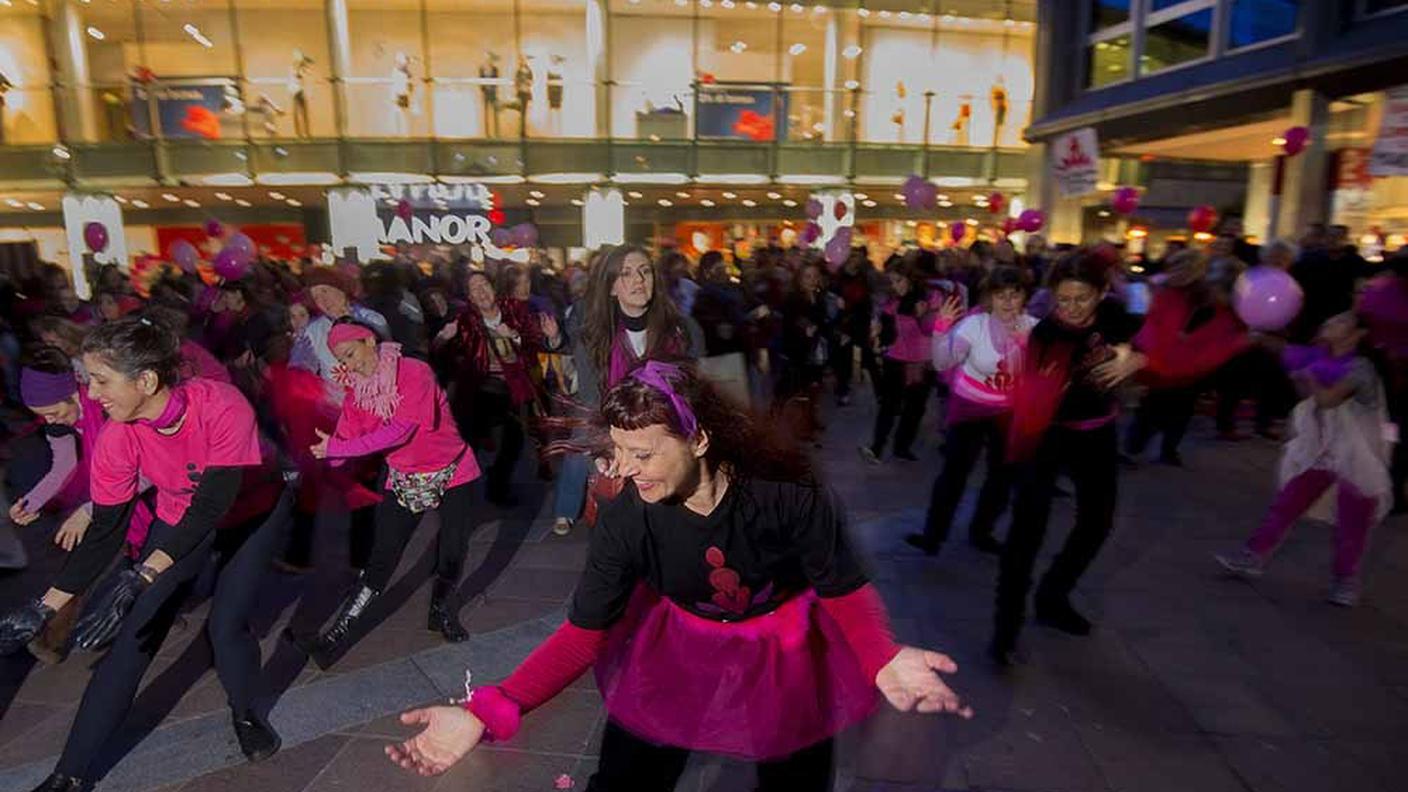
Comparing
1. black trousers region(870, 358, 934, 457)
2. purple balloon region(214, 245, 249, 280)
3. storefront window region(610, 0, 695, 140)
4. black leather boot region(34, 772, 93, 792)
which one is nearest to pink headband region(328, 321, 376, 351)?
black leather boot region(34, 772, 93, 792)

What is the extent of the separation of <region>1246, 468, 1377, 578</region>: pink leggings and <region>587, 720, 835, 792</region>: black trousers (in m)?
3.84

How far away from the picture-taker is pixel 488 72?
21.0 m

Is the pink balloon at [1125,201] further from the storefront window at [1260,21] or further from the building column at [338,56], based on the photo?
the building column at [338,56]

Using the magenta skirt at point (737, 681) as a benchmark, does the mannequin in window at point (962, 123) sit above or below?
above

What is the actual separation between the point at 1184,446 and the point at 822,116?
16334 mm

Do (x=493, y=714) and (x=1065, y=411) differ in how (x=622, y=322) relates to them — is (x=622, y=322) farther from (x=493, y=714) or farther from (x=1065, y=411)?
(x=493, y=714)

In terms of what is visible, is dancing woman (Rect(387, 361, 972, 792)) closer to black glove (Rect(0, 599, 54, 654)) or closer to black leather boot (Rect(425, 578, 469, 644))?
black glove (Rect(0, 599, 54, 654))

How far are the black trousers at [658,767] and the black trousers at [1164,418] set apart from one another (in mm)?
6187

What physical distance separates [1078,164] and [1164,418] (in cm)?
560

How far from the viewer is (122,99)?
19828 mm

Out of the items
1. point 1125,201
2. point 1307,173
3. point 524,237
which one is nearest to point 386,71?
point 524,237

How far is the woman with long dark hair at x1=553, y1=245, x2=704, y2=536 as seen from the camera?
416cm

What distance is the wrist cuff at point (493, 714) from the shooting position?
1.91 metres

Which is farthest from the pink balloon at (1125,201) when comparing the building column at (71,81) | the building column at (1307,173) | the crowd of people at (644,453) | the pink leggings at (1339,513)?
the building column at (71,81)
